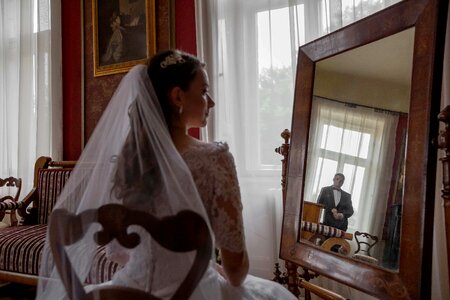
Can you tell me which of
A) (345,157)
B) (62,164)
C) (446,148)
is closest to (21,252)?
(62,164)

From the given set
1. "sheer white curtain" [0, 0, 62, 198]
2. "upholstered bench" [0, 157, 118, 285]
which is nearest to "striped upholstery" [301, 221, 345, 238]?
"upholstered bench" [0, 157, 118, 285]

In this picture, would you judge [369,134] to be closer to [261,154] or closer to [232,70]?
[261,154]

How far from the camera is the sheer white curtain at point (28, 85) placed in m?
3.48

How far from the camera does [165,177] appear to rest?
3.09ft

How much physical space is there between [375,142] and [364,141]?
6 cm

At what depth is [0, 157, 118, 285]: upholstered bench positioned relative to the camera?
189 cm

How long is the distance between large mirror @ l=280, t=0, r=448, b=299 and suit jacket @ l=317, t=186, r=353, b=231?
2cm

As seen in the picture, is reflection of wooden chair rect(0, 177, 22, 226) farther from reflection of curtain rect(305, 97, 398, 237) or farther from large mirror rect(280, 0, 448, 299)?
reflection of curtain rect(305, 97, 398, 237)

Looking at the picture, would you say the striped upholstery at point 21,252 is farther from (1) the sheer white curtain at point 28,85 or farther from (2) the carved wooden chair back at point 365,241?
(2) the carved wooden chair back at point 365,241

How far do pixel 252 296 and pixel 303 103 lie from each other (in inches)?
38.1

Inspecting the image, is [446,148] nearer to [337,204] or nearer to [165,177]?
[337,204]

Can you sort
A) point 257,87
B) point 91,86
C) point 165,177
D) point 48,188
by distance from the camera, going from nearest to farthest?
1. point 165,177
2. point 257,87
3. point 48,188
4. point 91,86

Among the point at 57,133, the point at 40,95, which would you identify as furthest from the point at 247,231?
the point at 40,95

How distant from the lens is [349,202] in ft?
4.80
